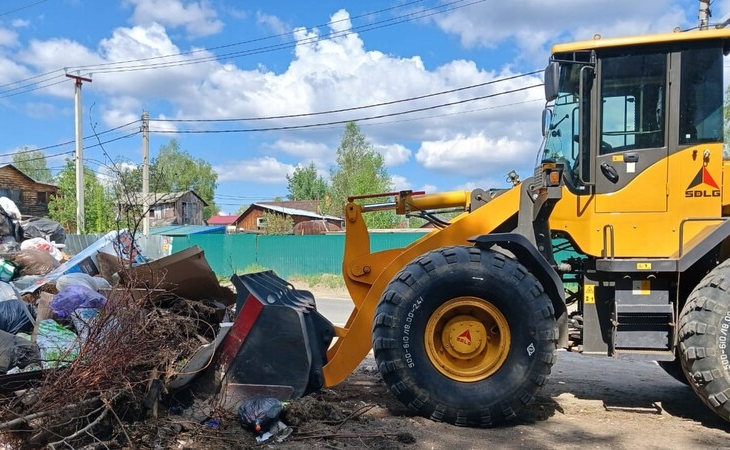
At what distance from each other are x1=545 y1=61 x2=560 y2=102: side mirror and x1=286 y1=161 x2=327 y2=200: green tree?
73.4 m

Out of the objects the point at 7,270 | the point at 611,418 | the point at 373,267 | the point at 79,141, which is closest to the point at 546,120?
the point at 373,267

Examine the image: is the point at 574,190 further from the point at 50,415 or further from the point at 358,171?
the point at 358,171

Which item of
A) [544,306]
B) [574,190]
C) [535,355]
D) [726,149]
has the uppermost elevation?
[726,149]

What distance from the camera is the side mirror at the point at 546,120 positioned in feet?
16.5

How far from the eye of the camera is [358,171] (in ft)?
170

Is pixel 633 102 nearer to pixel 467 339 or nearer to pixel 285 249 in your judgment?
pixel 467 339

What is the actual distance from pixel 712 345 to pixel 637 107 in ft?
6.14

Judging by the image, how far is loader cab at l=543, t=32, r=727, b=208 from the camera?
4.50 meters

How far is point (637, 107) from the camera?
462 cm

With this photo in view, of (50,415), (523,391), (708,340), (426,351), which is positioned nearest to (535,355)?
(523,391)

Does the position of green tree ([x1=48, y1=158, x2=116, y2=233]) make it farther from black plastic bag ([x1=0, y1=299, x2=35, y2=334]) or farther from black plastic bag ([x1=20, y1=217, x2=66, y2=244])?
black plastic bag ([x1=0, y1=299, x2=35, y2=334])

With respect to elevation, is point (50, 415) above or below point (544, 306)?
below

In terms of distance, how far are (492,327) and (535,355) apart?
1.24 ft

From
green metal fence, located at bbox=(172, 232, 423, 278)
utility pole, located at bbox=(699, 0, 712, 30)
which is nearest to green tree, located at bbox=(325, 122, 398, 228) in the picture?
green metal fence, located at bbox=(172, 232, 423, 278)
